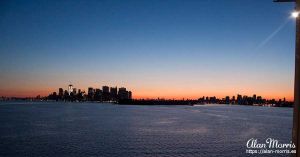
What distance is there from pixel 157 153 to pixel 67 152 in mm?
10976

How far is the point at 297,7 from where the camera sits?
15.7 ft

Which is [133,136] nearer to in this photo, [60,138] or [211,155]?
[60,138]

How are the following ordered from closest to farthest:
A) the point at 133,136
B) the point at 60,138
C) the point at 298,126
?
the point at 298,126
the point at 60,138
the point at 133,136

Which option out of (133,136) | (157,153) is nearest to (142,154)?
(157,153)

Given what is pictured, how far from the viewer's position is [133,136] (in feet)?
165

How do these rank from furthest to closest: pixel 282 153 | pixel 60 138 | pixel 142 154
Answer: pixel 60 138 < pixel 282 153 < pixel 142 154

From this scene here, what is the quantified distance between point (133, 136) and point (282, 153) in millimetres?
23453

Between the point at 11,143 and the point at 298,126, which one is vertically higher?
the point at 298,126

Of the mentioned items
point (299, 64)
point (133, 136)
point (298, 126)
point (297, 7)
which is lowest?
point (133, 136)

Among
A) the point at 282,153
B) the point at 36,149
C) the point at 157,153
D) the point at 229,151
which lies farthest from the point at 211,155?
the point at 36,149

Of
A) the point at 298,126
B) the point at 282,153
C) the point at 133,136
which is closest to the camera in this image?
the point at 298,126

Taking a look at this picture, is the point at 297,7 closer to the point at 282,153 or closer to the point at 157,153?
the point at 157,153

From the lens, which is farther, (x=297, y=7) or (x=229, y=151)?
(x=229, y=151)

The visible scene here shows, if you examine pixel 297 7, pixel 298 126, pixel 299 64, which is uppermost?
pixel 297 7
